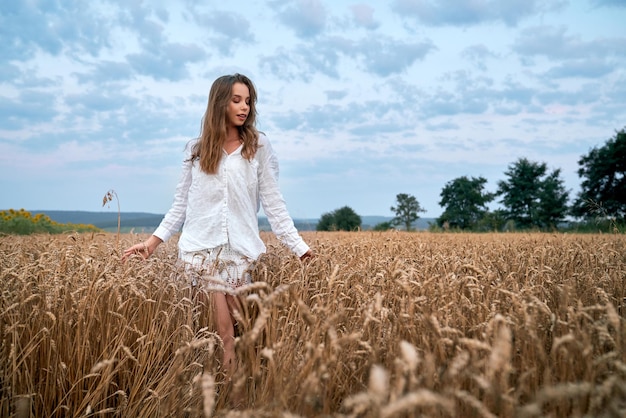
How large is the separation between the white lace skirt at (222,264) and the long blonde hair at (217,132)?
624mm

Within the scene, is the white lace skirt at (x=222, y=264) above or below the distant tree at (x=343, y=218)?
below

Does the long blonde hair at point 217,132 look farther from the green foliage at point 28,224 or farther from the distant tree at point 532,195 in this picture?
the distant tree at point 532,195

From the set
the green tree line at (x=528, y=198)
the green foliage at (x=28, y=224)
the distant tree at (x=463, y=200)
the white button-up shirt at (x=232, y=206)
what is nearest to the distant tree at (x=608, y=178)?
the green tree line at (x=528, y=198)

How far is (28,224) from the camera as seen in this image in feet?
51.6

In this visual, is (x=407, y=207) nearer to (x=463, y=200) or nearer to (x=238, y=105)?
(x=463, y=200)

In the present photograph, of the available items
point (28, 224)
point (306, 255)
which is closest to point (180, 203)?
point (306, 255)

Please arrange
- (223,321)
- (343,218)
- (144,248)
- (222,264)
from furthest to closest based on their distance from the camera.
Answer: (343,218)
(144,248)
(222,264)
(223,321)

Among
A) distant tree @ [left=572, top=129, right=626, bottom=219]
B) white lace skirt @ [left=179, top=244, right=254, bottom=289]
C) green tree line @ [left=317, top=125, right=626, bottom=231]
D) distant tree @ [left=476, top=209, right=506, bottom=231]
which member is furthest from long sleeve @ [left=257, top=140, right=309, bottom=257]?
distant tree @ [left=572, top=129, right=626, bottom=219]

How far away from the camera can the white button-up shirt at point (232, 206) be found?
3.92m

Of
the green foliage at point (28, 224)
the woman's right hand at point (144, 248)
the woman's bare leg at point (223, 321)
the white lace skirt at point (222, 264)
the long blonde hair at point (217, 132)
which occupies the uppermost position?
the long blonde hair at point (217, 132)

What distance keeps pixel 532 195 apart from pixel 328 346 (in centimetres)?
5226

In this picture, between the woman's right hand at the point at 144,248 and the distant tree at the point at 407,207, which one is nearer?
the woman's right hand at the point at 144,248

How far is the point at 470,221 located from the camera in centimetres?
5341

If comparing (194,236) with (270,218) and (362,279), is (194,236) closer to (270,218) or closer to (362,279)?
(270,218)
